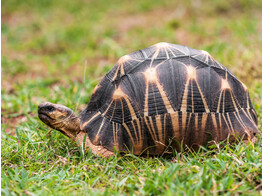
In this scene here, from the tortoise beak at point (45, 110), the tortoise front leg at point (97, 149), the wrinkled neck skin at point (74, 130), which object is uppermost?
the tortoise beak at point (45, 110)

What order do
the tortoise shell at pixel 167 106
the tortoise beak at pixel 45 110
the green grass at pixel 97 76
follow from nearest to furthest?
Answer: 1. the green grass at pixel 97 76
2. the tortoise shell at pixel 167 106
3. the tortoise beak at pixel 45 110

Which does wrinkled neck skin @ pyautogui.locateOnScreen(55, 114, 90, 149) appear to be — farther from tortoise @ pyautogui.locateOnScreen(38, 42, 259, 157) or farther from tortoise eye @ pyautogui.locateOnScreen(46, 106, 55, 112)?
tortoise eye @ pyautogui.locateOnScreen(46, 106, 55, 112)

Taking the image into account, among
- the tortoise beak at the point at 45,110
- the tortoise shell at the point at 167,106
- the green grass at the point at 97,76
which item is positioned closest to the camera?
the green grass at the point at 97,76

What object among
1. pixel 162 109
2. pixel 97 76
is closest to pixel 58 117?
pixel 162 109

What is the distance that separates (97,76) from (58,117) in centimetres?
240

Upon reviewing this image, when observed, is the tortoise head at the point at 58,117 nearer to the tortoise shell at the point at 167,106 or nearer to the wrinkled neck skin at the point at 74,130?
the wrinkled neck skin at the point at 74,130

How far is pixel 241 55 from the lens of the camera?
186 inches

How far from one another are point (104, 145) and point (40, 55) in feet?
14.8

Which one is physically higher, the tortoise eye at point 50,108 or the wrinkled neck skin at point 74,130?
the tortoise eye at point 50,108

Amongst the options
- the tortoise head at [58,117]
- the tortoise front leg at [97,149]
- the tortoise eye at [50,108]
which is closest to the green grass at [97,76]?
the tortoise front leg at [97,149]

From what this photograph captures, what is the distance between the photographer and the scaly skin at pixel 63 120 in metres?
2.54

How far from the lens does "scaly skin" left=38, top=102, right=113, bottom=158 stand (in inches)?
100

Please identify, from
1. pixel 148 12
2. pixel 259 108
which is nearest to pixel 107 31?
pixel 148 12

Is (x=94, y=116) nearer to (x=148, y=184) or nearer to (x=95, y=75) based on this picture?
(x=148, y=184)
